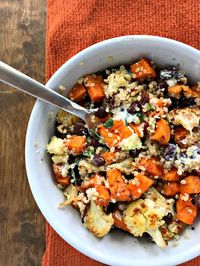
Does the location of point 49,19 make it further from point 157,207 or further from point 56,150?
point 157,207

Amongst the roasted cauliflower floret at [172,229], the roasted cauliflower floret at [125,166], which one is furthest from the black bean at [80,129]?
the roasted cauliflower floret at [172,229]

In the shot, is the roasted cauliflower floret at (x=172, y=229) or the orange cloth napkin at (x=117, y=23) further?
the orange cloth napkin at (x=117, y=23)

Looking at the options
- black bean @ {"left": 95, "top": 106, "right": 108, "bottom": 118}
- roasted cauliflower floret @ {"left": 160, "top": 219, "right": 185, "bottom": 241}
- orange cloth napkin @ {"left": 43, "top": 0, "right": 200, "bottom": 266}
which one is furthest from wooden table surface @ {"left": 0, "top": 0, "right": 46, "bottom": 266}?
roasted cauliflower floret @ {"left": 160, "top": 219, "right": 185, "bottom": 241}

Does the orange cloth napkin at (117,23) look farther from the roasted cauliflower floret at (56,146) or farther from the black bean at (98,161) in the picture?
the black bean at (98,161)

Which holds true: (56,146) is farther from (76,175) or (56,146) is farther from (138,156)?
(138,156)

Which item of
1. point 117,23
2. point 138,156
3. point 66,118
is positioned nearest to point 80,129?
point 66,118

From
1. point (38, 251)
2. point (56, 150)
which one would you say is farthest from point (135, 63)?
point (38, 251)
